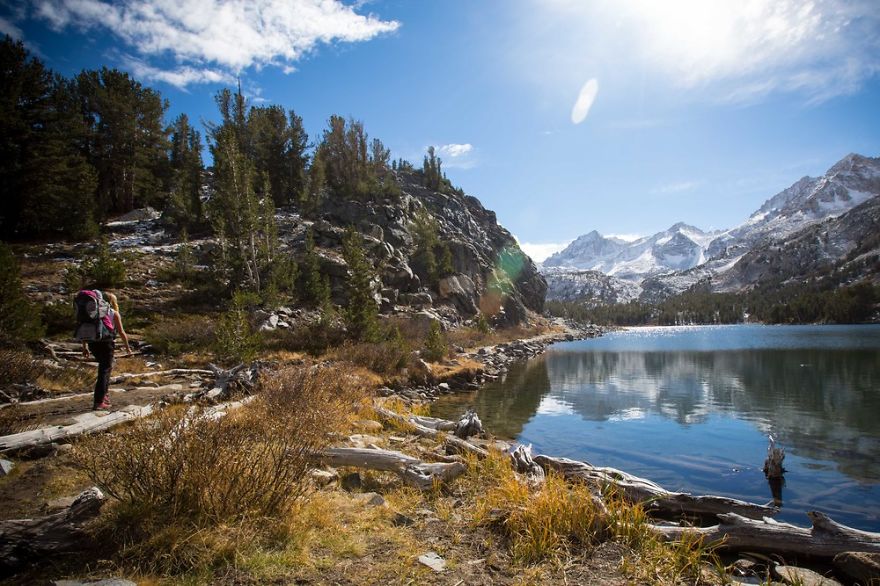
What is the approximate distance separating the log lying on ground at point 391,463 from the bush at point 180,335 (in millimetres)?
18256

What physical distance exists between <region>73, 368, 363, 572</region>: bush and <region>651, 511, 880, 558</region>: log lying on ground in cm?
595

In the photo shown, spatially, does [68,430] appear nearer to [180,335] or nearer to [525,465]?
[525,465]

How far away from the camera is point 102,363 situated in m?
10.2

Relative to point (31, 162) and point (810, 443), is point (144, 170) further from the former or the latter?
point (810, 443)

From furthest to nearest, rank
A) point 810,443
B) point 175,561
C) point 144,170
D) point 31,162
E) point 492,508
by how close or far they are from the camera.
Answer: point 144,170
point 31,162
point 810,443
point 492,508
point 175,561

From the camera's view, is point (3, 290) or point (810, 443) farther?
point (810, 443)

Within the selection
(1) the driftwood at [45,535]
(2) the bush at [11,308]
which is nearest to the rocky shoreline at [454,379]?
(2) the bush at [11,308]

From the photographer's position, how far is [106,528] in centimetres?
456

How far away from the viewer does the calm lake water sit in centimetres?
1255

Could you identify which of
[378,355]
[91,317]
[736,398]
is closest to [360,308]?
[378,355]

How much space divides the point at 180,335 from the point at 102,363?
53.2 feet

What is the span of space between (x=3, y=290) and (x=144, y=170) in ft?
159

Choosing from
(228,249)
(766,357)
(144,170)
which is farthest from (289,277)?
(766,357)

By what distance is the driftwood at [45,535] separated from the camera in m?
4.09
